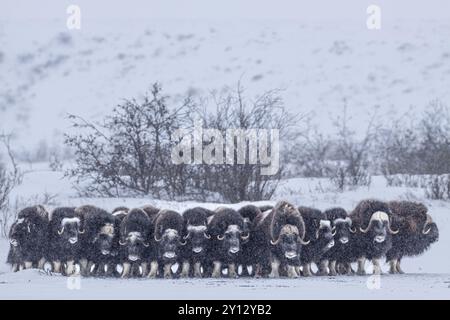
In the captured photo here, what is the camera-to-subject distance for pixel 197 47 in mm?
34219

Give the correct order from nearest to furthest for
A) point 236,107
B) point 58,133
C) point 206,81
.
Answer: point 236,107 → point 58,133 → point 206,81

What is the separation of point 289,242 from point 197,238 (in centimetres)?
150

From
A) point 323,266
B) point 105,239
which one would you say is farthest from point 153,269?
point 323,266

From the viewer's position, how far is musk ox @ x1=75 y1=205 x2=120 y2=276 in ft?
57.9

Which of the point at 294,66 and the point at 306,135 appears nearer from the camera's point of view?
the point at 306,135

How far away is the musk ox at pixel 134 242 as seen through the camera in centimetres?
1739

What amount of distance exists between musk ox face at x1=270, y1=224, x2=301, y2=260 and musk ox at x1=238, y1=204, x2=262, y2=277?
1.81 feet

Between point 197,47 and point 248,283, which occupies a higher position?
point 197,47

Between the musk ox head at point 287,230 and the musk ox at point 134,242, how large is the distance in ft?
6.88

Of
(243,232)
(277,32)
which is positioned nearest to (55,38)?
(277,32)

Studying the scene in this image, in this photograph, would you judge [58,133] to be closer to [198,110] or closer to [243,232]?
[198,110]

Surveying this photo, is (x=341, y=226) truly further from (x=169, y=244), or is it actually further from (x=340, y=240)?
(x=169, y=244)

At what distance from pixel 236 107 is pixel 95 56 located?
8915 mm

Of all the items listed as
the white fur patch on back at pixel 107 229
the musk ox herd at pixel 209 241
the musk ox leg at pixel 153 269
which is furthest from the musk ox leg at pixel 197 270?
the white fur patch on back at pixel 107 229
